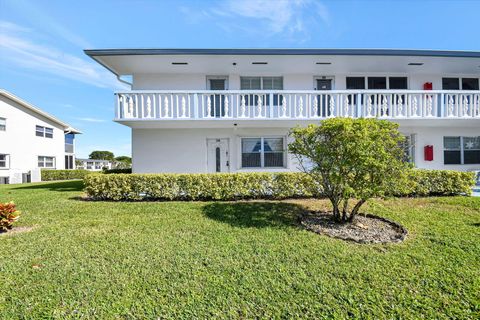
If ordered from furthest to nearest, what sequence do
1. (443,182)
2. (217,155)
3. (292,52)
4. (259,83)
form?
(259,83) → (217,155) → (292,52) → (443,182)

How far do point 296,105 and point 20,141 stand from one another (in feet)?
85.9

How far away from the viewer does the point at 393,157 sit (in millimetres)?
4910

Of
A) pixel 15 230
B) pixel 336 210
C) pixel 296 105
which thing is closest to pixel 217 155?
pixel 296 105

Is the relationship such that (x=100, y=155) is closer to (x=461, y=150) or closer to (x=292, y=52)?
(x=292, y=52)

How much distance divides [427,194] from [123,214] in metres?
9.91

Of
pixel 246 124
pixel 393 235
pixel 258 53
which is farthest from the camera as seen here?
pixel 246 124

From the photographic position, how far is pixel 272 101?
9500 mm

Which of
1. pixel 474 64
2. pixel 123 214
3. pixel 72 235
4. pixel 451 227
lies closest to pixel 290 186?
pixel 451 227

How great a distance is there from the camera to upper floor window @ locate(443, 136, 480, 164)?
11.1 meters

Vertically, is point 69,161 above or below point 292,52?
below

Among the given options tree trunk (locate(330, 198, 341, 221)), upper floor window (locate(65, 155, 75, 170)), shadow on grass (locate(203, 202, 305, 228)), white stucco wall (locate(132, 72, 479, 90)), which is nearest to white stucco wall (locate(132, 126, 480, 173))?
white stucco wall (locate(132, 72, 479, 90))

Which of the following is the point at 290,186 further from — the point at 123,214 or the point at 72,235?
the point at 72,235

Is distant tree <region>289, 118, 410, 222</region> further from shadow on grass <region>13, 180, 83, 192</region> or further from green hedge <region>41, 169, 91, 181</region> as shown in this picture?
green hedge <region>41, 169, 91, 181</region>

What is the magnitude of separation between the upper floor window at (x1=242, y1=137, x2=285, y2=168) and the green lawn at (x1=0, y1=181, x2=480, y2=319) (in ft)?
16.7
